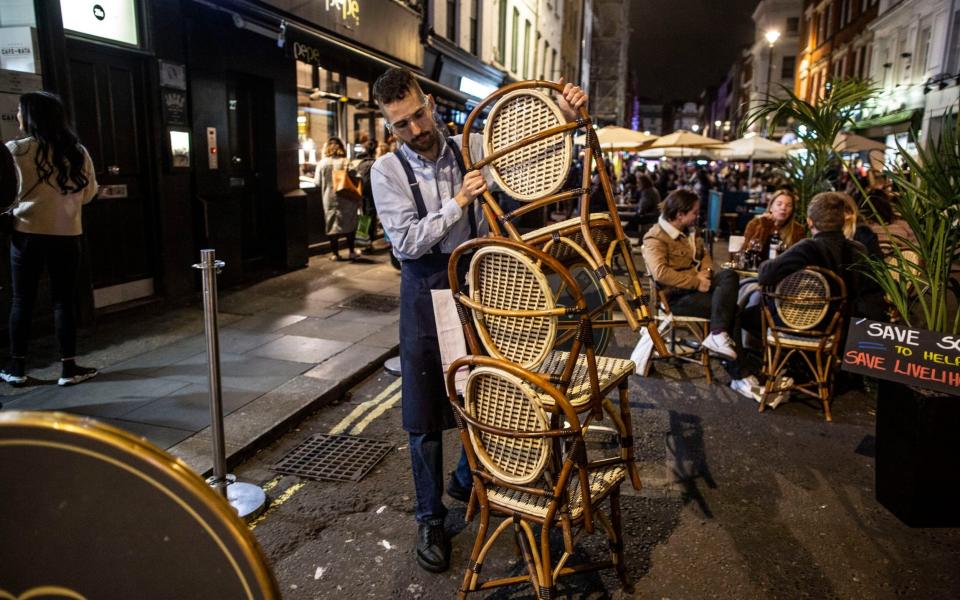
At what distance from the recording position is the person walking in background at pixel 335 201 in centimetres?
1107

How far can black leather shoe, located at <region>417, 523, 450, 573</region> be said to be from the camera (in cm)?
315

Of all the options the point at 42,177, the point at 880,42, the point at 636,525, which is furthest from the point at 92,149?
the point at 880,42

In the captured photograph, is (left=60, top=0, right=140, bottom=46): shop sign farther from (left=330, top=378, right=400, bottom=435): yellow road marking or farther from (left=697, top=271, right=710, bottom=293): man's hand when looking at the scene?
(left=697, top=271, right=710, bottom=293): man's hand

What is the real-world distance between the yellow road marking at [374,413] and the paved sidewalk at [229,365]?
1.35 ft

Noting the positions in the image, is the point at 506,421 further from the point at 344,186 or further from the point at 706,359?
the point at 344,186

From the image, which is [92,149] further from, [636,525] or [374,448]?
[636,525]

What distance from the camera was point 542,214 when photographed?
17.7m

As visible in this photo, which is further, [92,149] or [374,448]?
[92,149]

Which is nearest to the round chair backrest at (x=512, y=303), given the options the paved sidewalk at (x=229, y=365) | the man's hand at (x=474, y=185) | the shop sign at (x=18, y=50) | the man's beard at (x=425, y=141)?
the man's hand at (x=474, y=185)

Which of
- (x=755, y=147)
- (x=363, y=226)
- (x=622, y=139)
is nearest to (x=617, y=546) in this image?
(x=363, y=226)

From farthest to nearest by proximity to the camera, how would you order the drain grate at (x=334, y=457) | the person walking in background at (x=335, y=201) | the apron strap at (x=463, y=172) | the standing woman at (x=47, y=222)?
the person walking in background at (x=335, y=201) < the standing woman at (x=47, y=222) < the drain grate at (x=334, y=457) < the apron strap at (x=463, y=172)

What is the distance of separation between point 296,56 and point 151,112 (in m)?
2.19

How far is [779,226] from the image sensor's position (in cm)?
762

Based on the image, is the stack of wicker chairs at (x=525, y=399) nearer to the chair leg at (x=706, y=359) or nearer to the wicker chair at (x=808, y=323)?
the wicker chair at (x=808, y=323)
